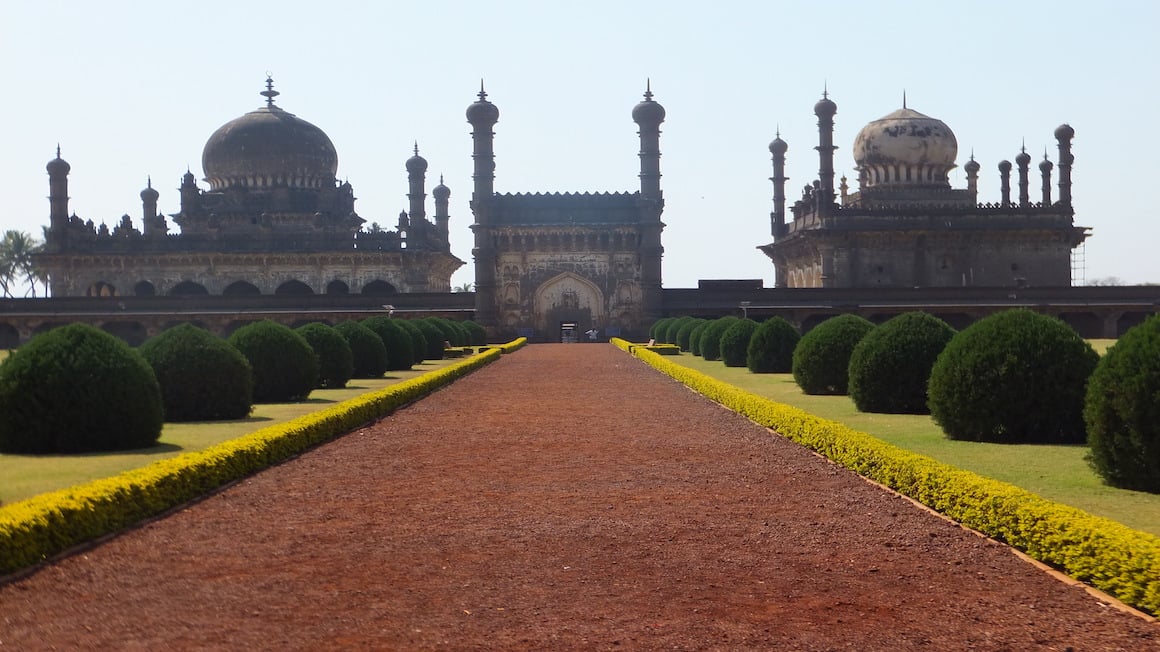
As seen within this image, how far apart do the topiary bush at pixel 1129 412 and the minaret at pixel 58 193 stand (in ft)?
165

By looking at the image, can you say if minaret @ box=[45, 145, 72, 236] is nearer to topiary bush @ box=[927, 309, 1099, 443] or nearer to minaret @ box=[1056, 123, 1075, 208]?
minaret @ box=[1056, 123, 1075, 208]

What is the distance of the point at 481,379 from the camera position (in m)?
23.0

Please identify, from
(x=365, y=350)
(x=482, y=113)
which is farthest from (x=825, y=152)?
(x=365, y=350)

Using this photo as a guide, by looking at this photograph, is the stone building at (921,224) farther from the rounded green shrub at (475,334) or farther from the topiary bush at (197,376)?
the topiary bush at (197,376)

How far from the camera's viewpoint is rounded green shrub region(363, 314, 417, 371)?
26.0 metres

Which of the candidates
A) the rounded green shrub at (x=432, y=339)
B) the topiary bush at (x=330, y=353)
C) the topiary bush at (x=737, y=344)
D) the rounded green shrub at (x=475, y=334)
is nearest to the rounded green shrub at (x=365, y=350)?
the topiary bush at (x=330, y=353)

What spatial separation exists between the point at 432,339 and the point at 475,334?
33.5 ft

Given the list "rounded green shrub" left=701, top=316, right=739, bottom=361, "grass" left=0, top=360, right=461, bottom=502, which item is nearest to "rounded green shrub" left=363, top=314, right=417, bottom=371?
"rounded green shrub" left=701, top=316, right=739, bottom=361

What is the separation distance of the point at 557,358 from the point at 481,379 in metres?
8.68

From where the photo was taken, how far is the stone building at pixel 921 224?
50.9 m

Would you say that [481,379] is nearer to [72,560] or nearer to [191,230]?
[72,560]

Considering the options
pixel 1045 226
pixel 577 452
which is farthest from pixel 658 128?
pixel 577 452

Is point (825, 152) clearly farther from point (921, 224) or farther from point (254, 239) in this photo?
point (254, 239)

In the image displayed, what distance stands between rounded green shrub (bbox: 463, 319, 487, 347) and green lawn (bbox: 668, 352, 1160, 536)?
85.0 feet
